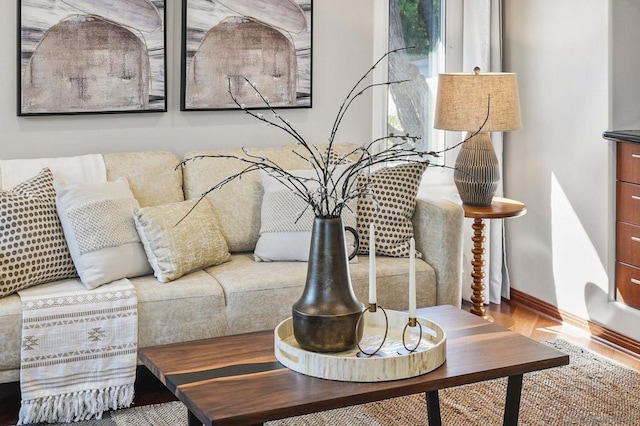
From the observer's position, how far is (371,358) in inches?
94.6

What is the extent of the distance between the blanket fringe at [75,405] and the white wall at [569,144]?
88.2 inches

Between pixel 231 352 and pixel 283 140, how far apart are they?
1965 millimetres

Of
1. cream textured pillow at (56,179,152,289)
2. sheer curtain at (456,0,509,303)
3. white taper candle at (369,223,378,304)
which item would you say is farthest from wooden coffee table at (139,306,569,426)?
sheer curtain at (456,0,509,303)

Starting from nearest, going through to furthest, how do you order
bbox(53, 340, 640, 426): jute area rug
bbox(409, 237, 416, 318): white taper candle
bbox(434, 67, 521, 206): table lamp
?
bbox(409, 237, 416, 318): white taper candle
bbox(53, 340, 640, 426): jute area rug
bbox(434, 67, 521, 206): table lamp

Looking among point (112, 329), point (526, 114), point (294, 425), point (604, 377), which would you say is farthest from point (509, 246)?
point (112, 329)

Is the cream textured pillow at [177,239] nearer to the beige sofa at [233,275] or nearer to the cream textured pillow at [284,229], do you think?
the beige sofa at [233,275]

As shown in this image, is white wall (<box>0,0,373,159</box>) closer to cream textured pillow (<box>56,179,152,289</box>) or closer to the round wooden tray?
cream textured pillow (<box>56,179,152,289</box>)

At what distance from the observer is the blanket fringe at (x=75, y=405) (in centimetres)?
319

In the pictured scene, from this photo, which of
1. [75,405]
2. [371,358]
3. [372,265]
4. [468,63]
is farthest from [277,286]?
[468,63]

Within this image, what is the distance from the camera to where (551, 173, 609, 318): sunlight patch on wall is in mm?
4316

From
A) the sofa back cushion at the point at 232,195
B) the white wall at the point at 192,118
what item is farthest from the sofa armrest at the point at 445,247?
the white wall at the point at 192,118

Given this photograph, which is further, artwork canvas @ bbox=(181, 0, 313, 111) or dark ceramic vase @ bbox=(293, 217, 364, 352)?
artwork canvas @ bbox=(181, 0, 313, 111)

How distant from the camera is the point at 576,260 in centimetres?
441

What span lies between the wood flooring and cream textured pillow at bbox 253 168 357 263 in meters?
0.70
